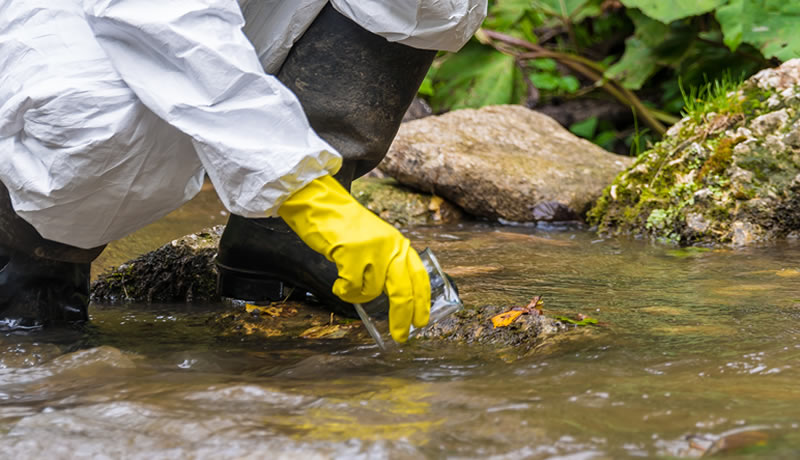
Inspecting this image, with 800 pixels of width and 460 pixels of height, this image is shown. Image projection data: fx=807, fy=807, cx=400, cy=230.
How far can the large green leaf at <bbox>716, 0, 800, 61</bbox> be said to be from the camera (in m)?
4.38

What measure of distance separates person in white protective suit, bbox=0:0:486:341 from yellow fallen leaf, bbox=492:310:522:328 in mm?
282

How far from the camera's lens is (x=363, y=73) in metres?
2.07

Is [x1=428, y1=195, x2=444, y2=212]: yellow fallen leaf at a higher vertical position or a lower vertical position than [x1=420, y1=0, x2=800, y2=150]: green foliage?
lower

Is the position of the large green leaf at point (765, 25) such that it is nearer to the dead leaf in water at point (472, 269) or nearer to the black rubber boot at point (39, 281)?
the dead leaf in water at point (472, 269)

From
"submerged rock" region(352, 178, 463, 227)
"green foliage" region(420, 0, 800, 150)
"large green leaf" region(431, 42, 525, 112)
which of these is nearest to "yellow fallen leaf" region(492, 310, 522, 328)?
"submerged rock" region(352, 178, 463, 227)

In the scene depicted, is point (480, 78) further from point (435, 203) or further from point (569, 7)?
point (435, 203)

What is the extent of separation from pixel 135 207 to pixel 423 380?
2.67 feet

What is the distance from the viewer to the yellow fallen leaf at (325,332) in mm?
2092

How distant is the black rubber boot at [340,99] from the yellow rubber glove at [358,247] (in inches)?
18.1

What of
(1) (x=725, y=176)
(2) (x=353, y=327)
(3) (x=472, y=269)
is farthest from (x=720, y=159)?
(2) (x=353, y=327)

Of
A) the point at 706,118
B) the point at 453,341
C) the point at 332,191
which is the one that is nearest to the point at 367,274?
the point at 332,191

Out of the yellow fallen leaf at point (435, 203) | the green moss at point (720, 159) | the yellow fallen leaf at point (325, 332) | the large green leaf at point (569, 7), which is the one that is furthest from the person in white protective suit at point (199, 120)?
the large green leaf at point (569, 7)

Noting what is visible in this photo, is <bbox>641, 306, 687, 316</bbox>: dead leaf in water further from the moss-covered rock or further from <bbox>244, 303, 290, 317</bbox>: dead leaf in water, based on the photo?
the moss-covered rock

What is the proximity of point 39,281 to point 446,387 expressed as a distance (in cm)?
126
